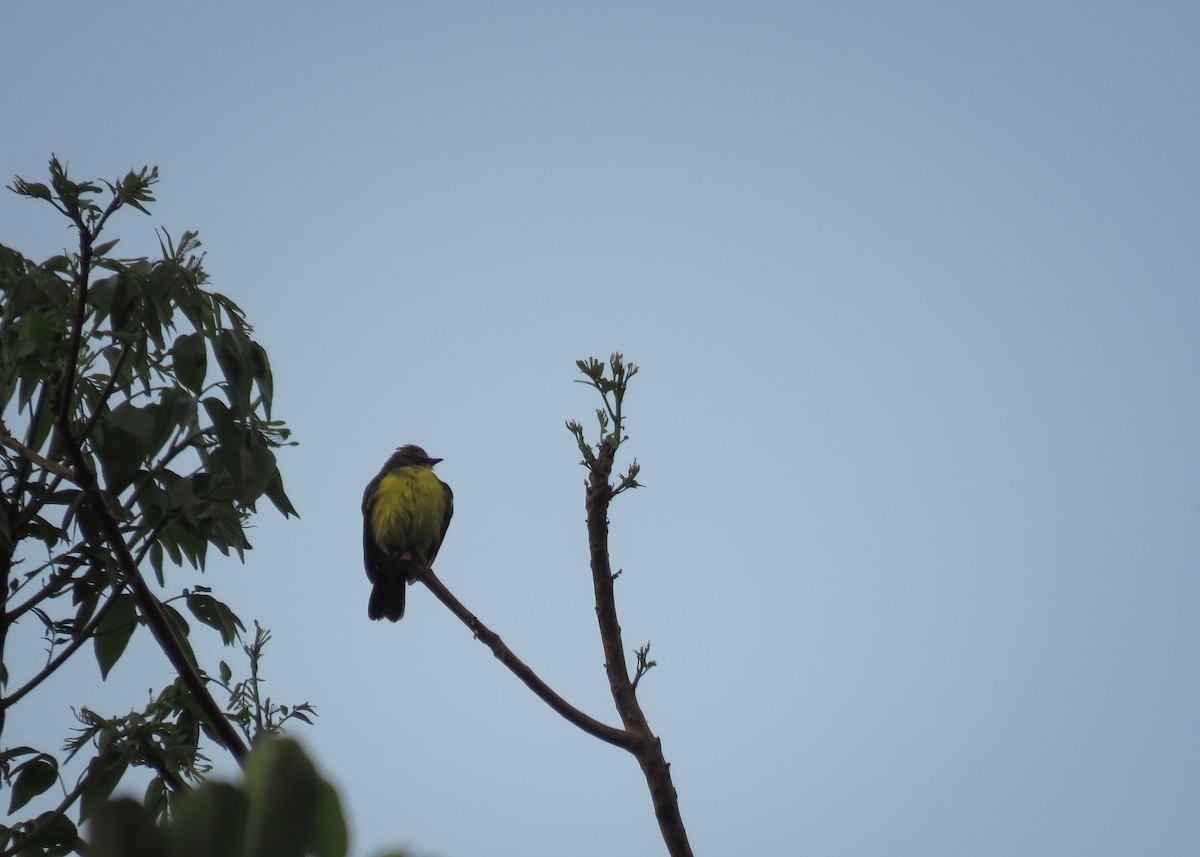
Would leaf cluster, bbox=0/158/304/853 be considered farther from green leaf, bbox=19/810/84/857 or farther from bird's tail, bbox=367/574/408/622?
bird's tail, bbox=367/574/408/622

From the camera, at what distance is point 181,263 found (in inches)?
126

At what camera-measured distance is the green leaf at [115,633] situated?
337 centimetres

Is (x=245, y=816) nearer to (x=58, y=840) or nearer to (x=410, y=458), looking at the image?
(x=58, y=840)

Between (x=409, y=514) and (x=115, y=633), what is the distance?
19.2 ft

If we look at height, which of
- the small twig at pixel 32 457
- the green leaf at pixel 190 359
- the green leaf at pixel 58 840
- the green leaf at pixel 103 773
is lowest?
the green leaf at pixel 58 840

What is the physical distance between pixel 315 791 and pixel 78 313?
220cm

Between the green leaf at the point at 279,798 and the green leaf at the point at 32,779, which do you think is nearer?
the green leaf at the point at 279,798

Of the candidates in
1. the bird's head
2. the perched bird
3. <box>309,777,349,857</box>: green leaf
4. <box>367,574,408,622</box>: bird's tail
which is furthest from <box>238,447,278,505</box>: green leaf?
the bird's head

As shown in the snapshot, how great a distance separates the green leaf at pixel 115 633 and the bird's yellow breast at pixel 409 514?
5.60 meters

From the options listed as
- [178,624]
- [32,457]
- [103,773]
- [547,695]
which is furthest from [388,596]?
[547,695]

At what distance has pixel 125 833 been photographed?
0.57 m

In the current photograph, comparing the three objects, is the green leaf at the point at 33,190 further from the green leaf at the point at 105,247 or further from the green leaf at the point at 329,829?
the green leaf at the point at 329,829

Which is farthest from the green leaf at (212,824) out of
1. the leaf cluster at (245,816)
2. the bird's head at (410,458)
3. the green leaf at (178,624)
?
the bird's head at (410,458)

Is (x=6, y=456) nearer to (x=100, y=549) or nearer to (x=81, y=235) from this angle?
(x=100, y=549)
